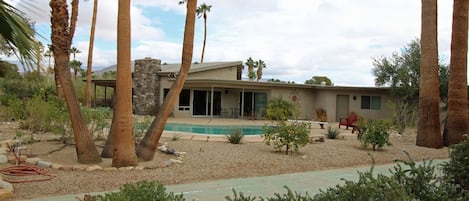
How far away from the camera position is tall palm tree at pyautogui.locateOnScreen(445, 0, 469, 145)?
14055mm

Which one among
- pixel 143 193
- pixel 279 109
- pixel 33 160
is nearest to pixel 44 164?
pixel 33 160

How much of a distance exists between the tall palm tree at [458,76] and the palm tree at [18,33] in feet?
48.1

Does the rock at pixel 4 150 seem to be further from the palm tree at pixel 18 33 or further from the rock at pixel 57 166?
the palm tree at pixel 18 33

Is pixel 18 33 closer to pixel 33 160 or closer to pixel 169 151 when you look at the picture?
pixel 33 160

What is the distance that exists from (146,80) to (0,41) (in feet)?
87.1

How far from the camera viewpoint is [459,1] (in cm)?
1412

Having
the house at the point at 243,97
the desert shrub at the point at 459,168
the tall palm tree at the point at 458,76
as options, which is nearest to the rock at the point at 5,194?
the desert shrub at the point at 459,168

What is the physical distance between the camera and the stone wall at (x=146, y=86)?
93.6 ft

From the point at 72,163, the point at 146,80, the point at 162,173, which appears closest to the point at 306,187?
the point at 162,173

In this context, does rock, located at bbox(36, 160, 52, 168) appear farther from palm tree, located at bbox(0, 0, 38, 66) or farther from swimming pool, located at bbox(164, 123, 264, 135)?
swimming pool, located at bbox(164, 123, 264, 135)

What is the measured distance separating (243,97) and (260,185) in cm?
2106

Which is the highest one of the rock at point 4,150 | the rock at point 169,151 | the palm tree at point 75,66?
the palm tree at point 75,66

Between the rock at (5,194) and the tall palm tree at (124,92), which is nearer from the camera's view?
the rock at (5,194)

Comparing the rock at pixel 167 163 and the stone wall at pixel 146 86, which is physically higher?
the stone wall at pixel 146 86
